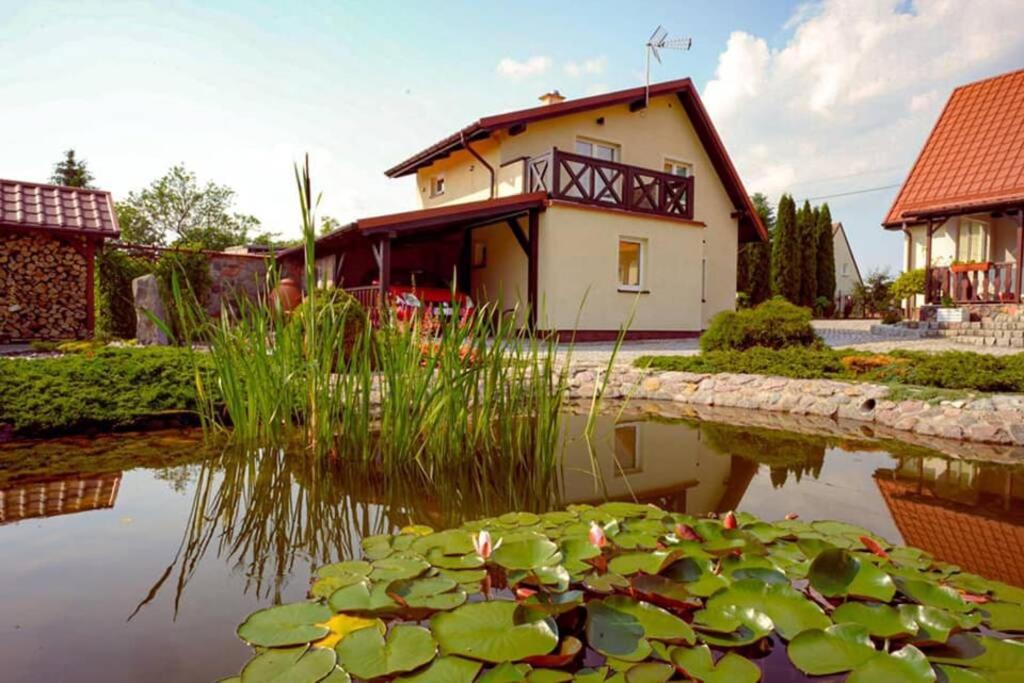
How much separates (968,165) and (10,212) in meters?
20.1

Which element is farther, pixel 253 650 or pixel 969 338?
pixel 969 338

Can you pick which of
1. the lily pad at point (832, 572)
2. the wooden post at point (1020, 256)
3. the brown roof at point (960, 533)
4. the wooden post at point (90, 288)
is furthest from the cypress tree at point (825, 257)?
the lily pad at point (832, 572)

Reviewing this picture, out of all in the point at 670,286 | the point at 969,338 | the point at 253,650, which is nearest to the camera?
the point at 253,650

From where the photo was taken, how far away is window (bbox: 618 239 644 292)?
1220cm

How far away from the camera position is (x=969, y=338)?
1063cm

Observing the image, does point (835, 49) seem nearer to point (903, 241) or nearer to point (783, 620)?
point (903, 241)

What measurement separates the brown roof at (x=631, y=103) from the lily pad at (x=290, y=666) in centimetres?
1090

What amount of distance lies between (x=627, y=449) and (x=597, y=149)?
10667 millimetres

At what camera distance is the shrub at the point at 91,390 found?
3.69m

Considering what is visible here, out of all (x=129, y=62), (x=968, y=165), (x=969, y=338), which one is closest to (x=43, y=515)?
(x=129, y=62)

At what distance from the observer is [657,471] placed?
10.6 ft

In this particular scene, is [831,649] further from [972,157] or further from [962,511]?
[972,157]

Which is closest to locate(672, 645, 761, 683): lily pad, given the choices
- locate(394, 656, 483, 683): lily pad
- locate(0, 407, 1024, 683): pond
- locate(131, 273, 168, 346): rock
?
locate(394, 656, 483, 683): lily pad

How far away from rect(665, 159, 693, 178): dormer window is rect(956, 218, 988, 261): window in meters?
6.89
